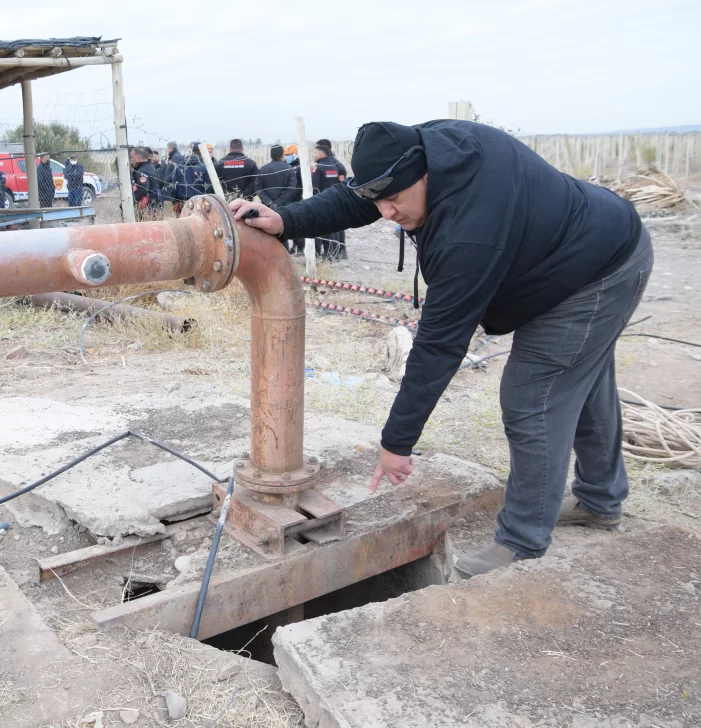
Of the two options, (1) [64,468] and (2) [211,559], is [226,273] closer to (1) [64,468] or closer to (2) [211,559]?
(2) [211,559]

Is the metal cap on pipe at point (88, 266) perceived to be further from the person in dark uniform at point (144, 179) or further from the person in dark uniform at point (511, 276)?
the person in dark uniform at point (144, 179)

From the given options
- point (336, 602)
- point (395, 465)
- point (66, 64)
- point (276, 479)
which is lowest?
point (336, 602)

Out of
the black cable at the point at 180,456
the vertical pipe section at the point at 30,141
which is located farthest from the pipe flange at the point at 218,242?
the vertical pipe section at the point at 30,141

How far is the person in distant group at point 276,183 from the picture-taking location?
10664 mm

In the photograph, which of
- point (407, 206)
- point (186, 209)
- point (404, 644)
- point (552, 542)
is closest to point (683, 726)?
point (404, 644)

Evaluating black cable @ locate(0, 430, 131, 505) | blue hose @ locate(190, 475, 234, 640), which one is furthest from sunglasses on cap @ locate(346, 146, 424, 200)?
black cable @ locate(0, 430, 131, 505)

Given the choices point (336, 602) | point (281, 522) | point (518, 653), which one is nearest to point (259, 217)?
point (281, 522)

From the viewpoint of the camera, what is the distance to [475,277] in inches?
81.0

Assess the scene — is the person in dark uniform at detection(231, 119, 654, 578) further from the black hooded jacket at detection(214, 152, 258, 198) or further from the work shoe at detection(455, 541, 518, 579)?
the black hooded jacket at detection(214, 152, 258, 198)

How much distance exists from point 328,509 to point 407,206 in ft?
3.65

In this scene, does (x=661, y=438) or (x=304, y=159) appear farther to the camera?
(x=304, y=159)

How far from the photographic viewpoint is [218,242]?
2266 millimetres

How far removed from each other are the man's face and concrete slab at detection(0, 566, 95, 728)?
5.09 ft

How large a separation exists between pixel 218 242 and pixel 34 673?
4.32 ft
